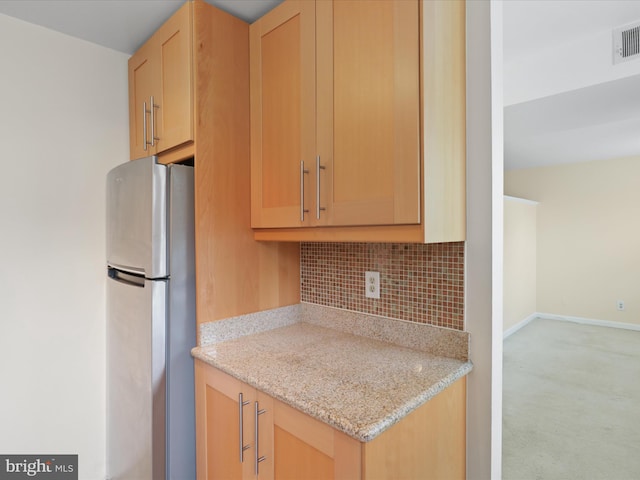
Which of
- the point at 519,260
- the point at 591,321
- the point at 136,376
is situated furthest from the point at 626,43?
the point at 591,321

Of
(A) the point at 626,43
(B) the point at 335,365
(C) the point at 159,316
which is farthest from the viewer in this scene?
(A) the point at 626,43

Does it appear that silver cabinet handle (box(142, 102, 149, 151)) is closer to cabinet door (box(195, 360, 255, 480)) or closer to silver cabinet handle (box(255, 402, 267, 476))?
cabinet door (box(195, 360, 255, 480))

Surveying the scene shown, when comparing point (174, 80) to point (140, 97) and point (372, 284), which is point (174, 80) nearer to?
point (140, 97)

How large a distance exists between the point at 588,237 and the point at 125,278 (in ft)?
20.8

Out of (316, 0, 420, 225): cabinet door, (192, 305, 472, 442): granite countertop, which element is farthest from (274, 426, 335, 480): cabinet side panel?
(316, 0, 420, 225): cabinet door

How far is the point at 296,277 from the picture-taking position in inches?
72.1

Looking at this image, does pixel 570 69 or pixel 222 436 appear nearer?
pixel 222 436

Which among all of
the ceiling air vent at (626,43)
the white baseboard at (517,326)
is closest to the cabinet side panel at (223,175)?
the ceiling air vent at (626,43)

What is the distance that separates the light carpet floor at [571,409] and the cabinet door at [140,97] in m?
2.74

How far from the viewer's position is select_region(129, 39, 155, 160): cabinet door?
1704 millimetres

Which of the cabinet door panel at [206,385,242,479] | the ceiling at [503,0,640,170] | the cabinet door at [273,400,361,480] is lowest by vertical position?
the cabinet door panel at [206,385,242,479]

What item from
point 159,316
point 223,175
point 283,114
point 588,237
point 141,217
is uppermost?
point 283,114

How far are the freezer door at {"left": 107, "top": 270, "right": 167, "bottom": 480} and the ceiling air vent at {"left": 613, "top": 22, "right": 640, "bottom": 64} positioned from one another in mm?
2975

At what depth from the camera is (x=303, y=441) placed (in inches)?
39.3
